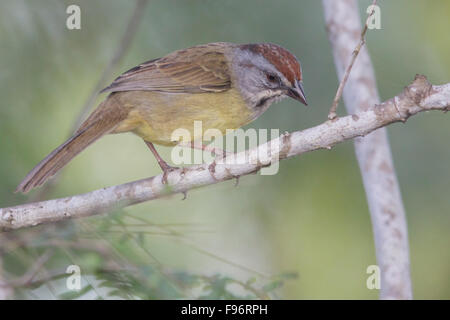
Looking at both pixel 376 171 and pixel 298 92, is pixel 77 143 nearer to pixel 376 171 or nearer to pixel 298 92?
pixel 298 92

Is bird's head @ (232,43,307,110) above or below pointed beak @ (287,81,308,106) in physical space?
above

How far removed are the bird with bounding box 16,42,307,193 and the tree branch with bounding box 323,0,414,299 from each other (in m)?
0.46

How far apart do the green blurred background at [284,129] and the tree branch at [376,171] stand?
0.94 meters

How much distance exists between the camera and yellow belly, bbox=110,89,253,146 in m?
4.43

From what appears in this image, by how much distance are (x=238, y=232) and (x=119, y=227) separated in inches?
104

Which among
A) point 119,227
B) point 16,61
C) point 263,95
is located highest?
point 16,61

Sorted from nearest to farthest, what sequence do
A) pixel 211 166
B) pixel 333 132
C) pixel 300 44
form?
pixel 333 132 < pixel 211 166 < pixel 300 44

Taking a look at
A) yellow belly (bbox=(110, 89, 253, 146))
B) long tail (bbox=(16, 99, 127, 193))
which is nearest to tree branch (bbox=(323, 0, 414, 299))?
yellow belly (bbox=(110, 89, 253, 146))

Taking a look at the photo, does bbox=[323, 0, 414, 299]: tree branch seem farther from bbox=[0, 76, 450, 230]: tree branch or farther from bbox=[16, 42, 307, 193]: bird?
bbox=[0, 76, 450, 230]: tree branch

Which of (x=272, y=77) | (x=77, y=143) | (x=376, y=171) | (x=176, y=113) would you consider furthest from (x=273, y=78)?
(x=77, y=143)

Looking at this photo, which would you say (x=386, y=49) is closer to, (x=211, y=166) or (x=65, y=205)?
(x=211, y=166)
